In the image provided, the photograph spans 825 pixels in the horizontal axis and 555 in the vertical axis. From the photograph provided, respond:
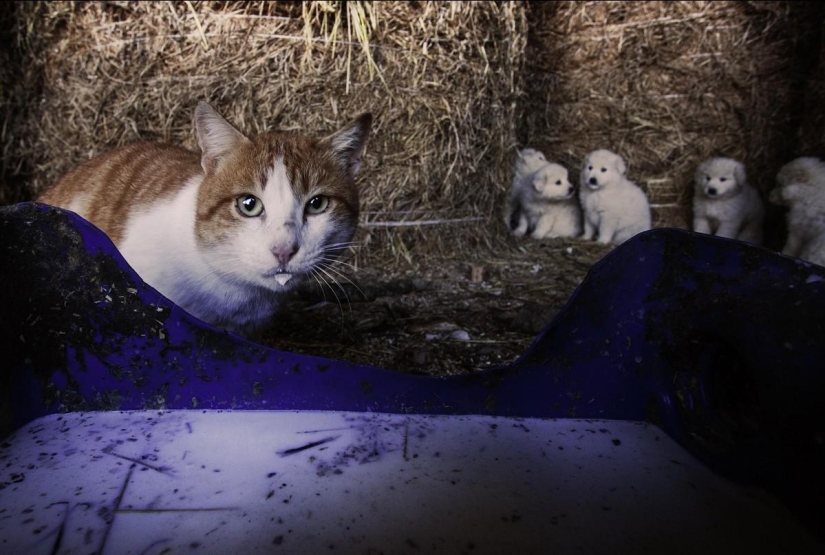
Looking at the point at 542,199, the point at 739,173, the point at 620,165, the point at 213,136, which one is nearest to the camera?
the point at 213,136

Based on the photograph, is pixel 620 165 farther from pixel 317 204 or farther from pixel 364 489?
pixel 364 489

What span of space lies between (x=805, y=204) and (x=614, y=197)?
115cm

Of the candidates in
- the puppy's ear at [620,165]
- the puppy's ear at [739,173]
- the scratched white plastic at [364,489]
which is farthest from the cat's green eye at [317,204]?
the puppy's ear at [739,173]

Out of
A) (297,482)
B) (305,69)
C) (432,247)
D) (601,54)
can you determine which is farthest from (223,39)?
(601,54)

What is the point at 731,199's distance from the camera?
123 inches

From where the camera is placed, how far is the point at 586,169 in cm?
351

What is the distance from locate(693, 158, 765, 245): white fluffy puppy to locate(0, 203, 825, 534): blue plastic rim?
2.50m

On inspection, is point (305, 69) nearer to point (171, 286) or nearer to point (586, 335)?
point (171, 286)

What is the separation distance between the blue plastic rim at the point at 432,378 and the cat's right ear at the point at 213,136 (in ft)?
1.43

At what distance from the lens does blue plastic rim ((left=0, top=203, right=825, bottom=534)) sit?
875 mm

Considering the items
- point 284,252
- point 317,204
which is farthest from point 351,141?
point 284,252

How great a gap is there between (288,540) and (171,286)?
82cm

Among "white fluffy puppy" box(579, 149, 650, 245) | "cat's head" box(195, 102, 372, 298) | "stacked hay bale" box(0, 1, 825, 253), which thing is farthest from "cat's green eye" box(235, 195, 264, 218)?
"white fluffy puppy" box(579, 149, 650, 245)

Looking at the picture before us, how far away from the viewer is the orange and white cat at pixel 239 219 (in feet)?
3.86
